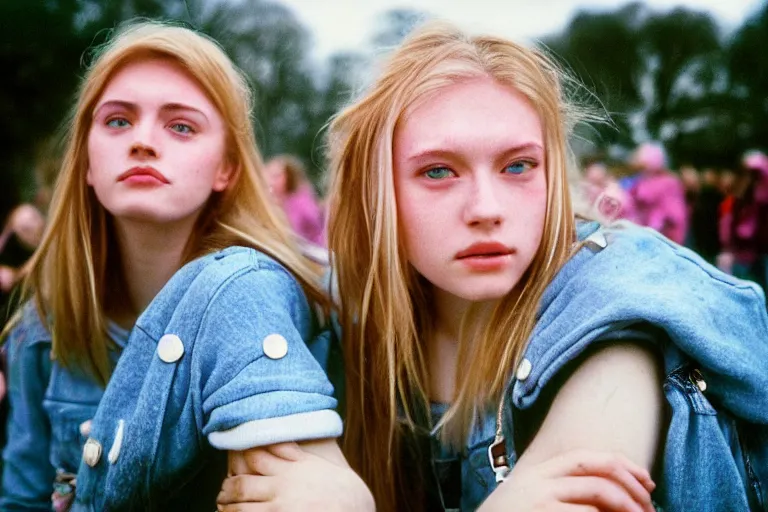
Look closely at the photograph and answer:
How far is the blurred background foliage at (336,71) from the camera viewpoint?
2.18m

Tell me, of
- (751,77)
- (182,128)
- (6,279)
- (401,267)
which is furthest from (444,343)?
(751,77)

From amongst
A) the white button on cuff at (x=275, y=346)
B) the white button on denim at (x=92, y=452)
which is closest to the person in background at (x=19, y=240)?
the white button on denim at (x=92, y=452)

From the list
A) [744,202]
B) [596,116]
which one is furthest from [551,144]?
[744,202]

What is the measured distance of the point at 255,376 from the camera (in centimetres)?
126

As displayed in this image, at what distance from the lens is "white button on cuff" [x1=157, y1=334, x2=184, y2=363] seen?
1340 mm

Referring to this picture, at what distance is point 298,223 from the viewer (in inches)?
233

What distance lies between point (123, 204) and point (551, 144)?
98 cm

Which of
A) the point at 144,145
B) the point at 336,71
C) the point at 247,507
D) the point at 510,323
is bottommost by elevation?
the point at 247,507

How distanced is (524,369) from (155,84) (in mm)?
1088

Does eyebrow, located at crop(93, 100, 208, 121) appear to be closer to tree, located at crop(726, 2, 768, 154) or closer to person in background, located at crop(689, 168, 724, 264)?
person in background, located at crop(689, 168, 724, 264)

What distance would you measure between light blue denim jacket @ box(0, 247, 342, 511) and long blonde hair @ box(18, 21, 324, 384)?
272 mm

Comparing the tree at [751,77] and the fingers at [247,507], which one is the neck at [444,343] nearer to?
the fingers at [247,507]

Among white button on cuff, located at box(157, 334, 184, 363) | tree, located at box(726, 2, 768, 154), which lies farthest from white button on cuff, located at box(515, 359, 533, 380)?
tree, located at box(726, 2, 768, 154)

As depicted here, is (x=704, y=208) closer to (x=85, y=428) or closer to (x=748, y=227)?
(x=748, y=227)
